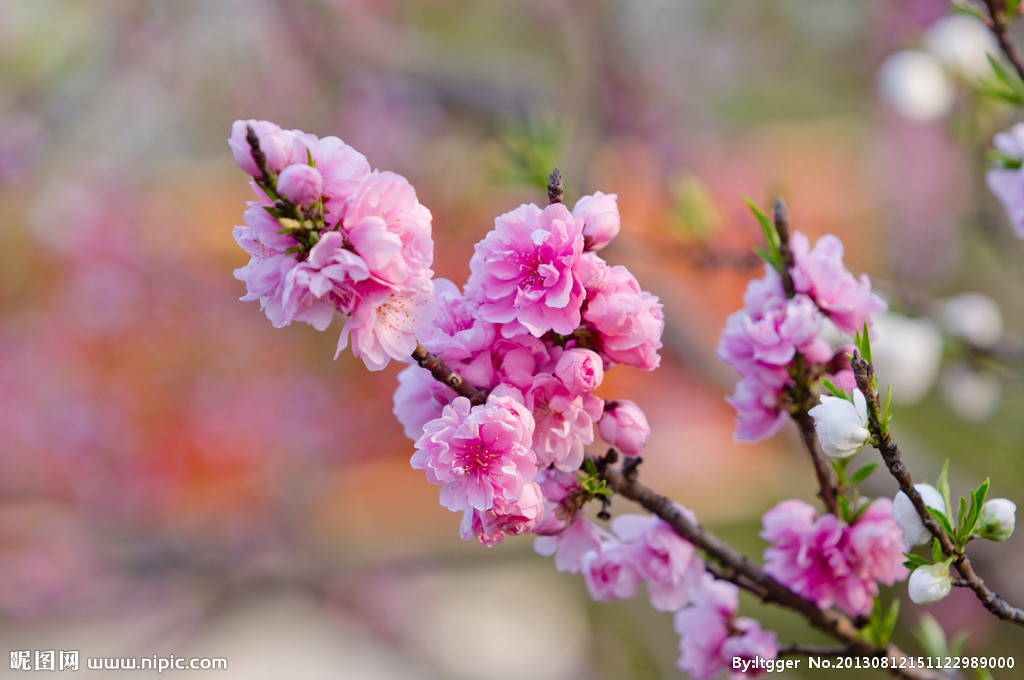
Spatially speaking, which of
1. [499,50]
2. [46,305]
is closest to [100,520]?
[46,305]

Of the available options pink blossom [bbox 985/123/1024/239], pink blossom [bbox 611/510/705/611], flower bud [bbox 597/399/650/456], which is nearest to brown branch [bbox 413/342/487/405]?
flower bud [bbox 597/399/650/456]

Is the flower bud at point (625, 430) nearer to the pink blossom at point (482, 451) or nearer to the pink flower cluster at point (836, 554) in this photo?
the pink blossom at point (482, 451)

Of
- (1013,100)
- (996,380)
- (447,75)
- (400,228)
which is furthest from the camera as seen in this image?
(447,75)

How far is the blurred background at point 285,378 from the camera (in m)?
2.41

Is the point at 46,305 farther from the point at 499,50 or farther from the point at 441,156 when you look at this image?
the point at 499,50

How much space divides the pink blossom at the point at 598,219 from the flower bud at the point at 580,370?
9cm

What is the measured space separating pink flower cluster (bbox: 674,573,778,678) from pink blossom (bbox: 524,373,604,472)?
0.27 meters

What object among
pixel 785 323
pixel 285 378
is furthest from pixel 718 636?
Result: pixel 285 378

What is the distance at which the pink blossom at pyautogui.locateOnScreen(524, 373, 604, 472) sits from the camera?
488 mm

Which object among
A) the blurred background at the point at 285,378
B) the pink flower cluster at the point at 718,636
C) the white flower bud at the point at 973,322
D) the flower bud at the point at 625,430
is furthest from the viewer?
the blurred background at the point at 285,378

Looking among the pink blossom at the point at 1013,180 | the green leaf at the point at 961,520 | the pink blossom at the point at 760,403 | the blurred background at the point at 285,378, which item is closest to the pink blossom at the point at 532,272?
the pink blossom at the point at 760,403

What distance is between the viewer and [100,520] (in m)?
2.48

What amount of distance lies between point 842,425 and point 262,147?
45 centimetres

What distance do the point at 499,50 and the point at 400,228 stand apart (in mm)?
3978
